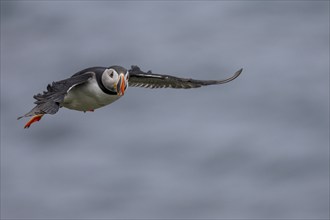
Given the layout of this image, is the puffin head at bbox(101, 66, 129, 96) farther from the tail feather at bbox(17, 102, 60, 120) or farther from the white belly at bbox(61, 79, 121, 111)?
the tail feather at bbox(17, 102, 60, 120)

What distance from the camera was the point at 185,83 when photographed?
2983 centimetres

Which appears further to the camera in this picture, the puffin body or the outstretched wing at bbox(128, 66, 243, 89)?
the outstretched wing at bbox(128, 66, 243, 89)

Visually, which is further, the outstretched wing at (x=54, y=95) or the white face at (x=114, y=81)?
the white face at (x=114, y=81)

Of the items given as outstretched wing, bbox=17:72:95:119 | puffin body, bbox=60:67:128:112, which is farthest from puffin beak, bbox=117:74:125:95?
outstretched wing, bbox=17:72:95:119

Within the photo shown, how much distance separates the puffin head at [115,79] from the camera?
25.0m

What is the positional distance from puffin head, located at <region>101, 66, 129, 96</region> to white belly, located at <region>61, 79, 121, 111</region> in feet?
0.94

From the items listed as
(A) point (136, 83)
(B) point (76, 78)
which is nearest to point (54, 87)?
(B) point (76, 78)

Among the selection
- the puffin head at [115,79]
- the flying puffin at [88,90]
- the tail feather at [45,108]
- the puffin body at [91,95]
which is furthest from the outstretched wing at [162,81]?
the tail feather at [45,108]

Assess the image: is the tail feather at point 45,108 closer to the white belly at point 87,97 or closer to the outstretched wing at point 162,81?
the white belly at point 87,97

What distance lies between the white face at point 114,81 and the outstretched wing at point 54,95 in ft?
1.90

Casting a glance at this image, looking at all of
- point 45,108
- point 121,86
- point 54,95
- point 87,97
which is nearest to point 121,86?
point 121,86

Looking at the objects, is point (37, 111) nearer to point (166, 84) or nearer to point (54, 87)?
point (54, 87)

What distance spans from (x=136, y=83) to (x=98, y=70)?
3527 mm

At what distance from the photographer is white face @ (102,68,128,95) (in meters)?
25.0
